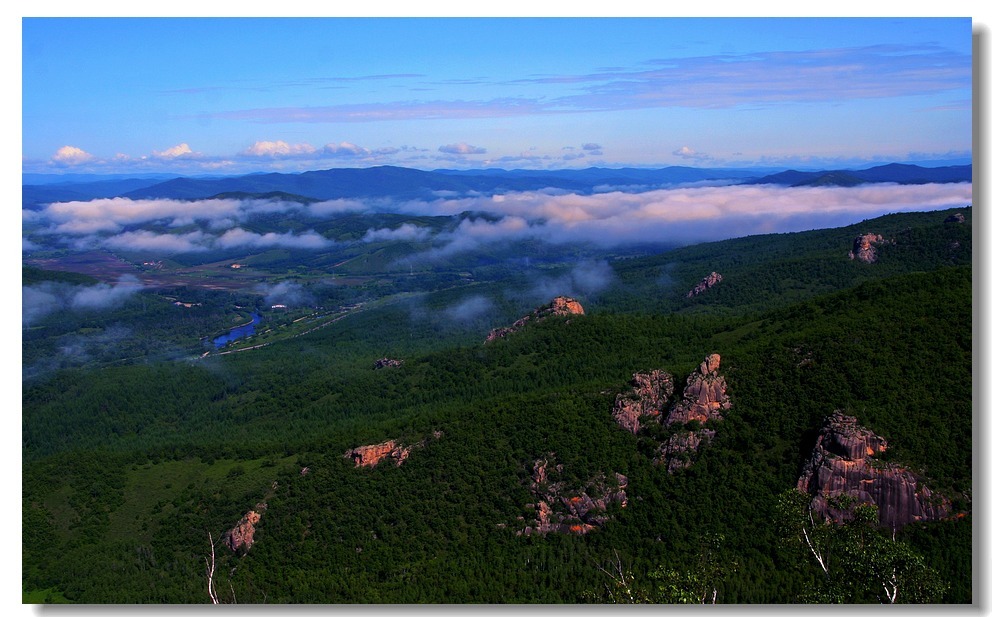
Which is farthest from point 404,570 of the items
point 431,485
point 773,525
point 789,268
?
point 789,268

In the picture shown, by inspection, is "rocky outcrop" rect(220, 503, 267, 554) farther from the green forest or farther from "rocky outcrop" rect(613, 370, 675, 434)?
"rocky outcrop" rect(613, 370, 675, 434)

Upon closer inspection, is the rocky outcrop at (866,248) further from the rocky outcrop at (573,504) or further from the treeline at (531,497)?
the rocky outcrop at (573,504)

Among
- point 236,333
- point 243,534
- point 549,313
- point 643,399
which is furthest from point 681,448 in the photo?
point 236,333

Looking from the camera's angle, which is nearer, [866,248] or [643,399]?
[643,399]

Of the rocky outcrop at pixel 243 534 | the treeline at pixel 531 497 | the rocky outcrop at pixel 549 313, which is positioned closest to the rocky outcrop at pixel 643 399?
the treeline at pixel 531 497

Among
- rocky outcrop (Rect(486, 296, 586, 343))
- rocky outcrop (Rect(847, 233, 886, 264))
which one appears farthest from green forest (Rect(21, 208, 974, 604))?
rocky outcrop (Rect(847, 233, 886, 264))

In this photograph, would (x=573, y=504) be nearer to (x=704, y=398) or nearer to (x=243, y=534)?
(x=704, y=398)
